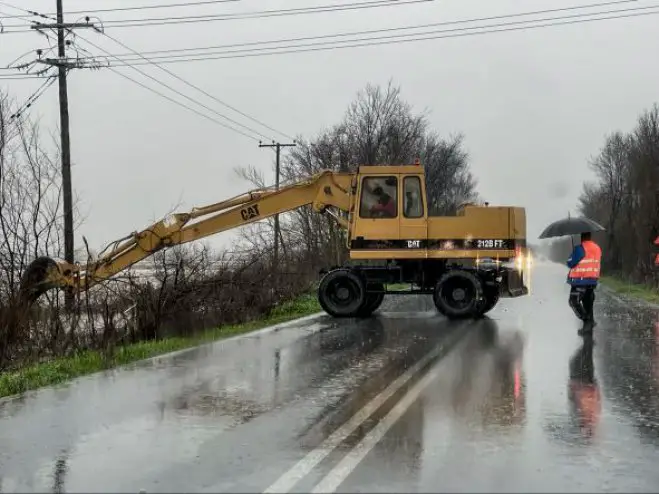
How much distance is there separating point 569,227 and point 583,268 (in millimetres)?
1604

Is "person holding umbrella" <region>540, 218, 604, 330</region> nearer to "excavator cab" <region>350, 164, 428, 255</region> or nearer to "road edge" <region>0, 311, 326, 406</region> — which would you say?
"excavator cab" <region>350, 164, 428, 255</region>

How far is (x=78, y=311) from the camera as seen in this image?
13789 mm

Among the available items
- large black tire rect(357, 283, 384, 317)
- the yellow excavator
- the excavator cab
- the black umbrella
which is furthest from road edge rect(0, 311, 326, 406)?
the black umbrella

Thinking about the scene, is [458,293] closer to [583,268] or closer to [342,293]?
[342,293]

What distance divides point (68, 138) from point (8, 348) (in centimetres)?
943

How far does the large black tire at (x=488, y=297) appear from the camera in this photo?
17.4 meters

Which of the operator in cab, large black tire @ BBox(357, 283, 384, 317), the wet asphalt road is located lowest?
the wet asphalt road

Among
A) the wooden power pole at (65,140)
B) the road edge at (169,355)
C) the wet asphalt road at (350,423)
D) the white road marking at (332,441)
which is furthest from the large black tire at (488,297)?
the wooden power pole at (65,140)

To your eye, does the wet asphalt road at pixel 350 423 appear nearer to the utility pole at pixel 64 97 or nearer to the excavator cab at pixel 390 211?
the excavator cab at pixel 390 211

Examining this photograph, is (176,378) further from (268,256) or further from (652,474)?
Result: (268,256)

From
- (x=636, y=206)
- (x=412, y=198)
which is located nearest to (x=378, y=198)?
(x=412, y=198)

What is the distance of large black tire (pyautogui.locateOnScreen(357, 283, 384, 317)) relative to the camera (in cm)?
1805

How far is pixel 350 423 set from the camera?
666 centimetres

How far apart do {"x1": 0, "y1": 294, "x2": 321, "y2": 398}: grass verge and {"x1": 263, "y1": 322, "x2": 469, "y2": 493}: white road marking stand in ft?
13.3
